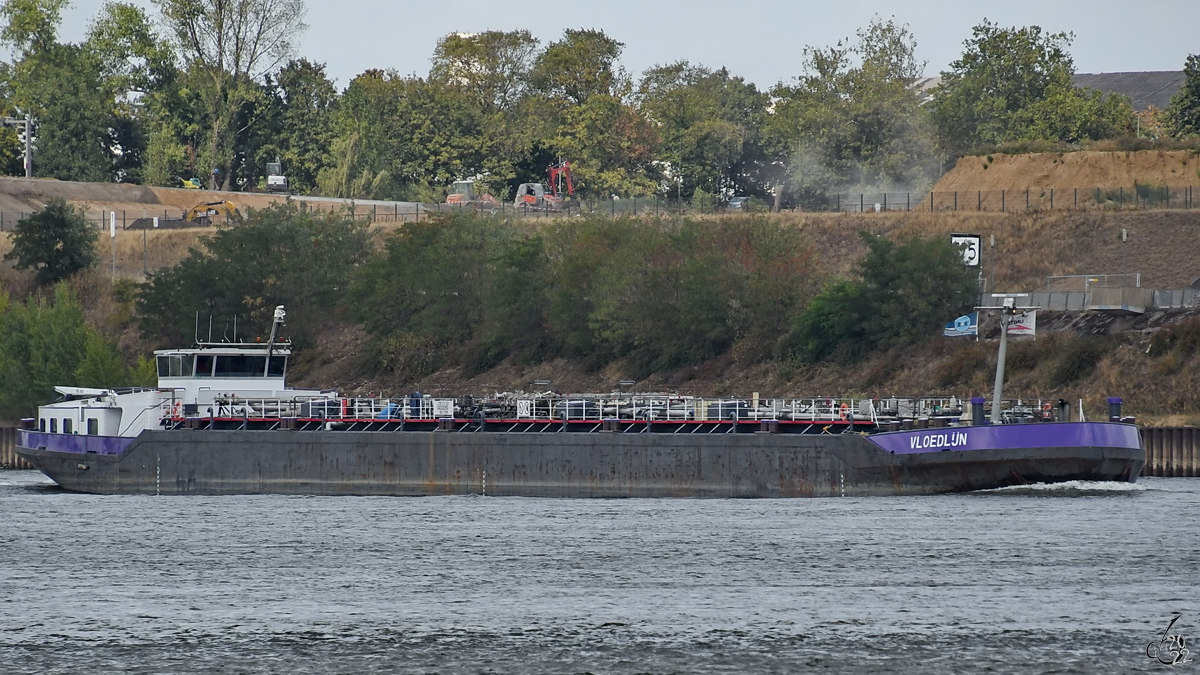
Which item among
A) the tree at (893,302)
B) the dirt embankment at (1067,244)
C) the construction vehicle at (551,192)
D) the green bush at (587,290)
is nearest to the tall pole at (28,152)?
the construction vehicle at (551,192)

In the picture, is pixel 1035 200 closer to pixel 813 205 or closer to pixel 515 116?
pixel 813 205

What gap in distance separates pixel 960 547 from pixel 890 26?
104254 millimetres

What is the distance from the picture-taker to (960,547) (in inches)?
1815

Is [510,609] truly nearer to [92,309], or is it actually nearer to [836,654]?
[836,654]

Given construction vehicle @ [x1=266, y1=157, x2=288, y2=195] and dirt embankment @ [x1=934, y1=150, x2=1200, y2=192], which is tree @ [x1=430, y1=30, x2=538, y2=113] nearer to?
construction vehicle @ [x1=266, y1=157, x2=288, y2=195]

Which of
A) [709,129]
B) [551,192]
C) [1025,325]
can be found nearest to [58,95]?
[551,192]

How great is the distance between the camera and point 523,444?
57938mm

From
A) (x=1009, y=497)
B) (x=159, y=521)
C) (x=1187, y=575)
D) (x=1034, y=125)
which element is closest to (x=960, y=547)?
(x=1187, y=575)

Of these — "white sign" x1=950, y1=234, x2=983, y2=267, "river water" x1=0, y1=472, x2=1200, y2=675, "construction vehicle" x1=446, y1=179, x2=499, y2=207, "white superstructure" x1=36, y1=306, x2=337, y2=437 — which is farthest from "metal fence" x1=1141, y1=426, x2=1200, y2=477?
"construction vehicle" x1=446, y1=179, x2=499, y2=207

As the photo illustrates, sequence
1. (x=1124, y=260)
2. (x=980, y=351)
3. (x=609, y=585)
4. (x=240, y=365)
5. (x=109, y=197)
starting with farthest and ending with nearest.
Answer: (x=109, y=197), (x=1124, y=260), (x=980, y=351), (x=240, y=365), (x=609, y=585)

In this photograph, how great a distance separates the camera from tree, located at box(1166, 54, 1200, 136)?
12556 centimetres

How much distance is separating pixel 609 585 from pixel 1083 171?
81253 millimetres

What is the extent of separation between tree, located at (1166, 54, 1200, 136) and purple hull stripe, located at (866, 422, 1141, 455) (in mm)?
78908

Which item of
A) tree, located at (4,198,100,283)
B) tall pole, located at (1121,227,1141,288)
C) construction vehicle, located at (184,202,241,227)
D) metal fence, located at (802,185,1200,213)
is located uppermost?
construction vehicle, located at (184,202,241,227)
